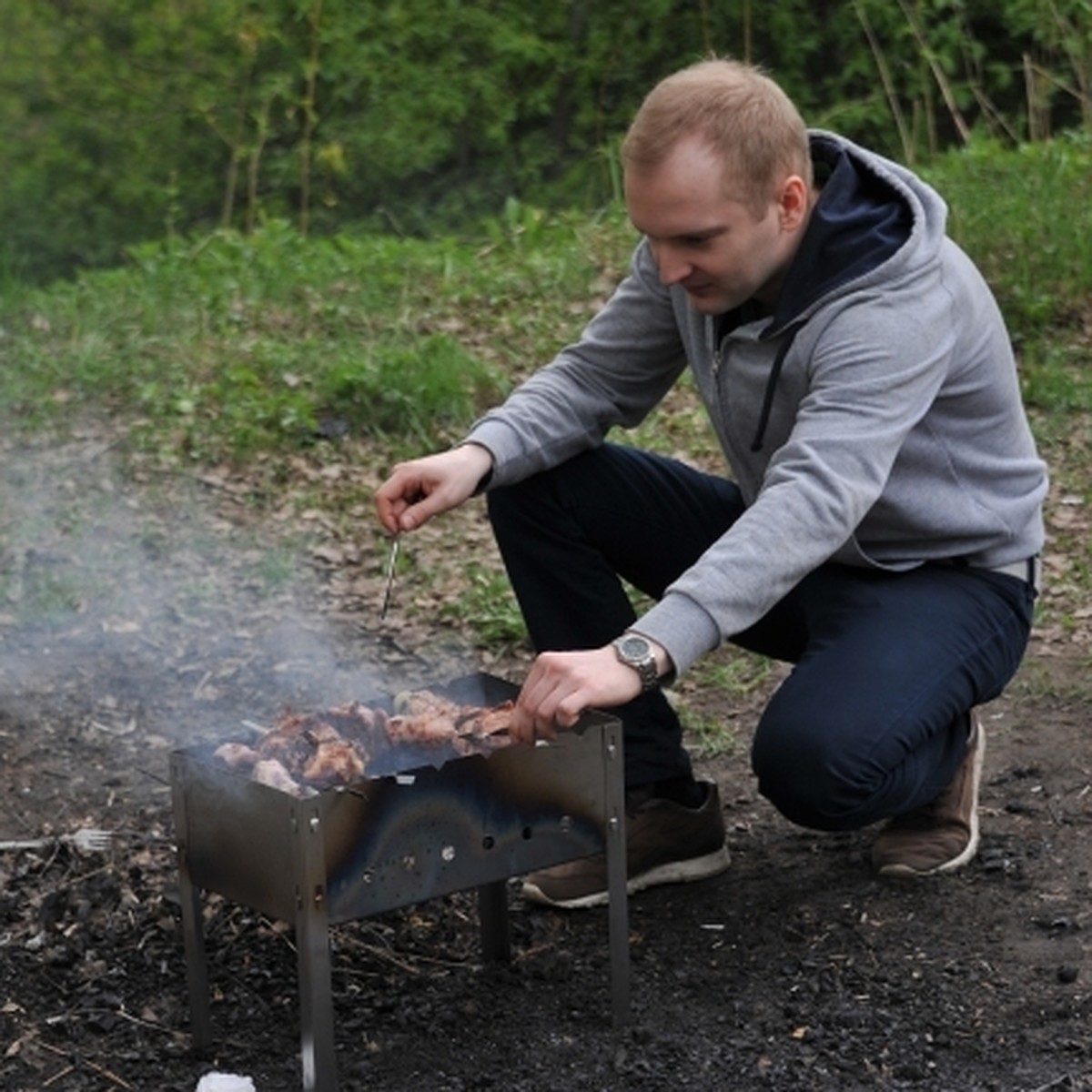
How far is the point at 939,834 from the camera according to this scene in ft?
13.4

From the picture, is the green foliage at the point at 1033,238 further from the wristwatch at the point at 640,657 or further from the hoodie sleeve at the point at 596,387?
the wristwatch at the point at 640,657

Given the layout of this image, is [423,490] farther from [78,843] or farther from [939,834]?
[939,834]

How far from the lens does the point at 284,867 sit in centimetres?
309

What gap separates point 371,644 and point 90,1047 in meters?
2.41

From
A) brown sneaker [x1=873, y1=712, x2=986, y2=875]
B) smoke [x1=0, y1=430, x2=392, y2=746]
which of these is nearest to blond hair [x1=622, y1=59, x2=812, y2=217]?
brown sneaker [x1=873, y1=712, x2=986, y2=875]

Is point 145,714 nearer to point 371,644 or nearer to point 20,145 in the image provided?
point 371,644

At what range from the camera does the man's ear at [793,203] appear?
352 centimetres

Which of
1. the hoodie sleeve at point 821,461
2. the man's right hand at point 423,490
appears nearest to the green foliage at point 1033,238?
the hoodie sleeve at point 821,461

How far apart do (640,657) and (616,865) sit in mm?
504

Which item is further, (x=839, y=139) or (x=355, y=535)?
(x=355, y=535)

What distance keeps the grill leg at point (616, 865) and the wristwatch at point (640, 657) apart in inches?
9.3

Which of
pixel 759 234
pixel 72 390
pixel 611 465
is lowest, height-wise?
pixel 72 390

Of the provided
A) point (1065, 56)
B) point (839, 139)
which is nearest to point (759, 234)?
point (839, 139)

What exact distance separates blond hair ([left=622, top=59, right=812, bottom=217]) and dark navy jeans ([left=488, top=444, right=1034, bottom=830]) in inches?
32.6
